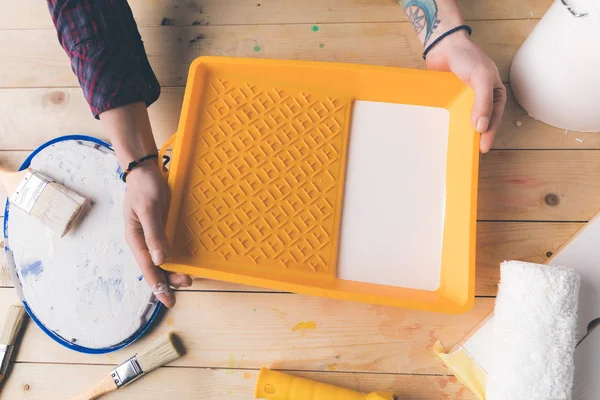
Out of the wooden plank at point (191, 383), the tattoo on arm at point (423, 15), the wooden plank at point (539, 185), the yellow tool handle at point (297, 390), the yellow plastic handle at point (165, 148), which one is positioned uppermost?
the tattoo on arm at point (423, 15)

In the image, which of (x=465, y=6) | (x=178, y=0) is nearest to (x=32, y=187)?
(x=178, y=0)

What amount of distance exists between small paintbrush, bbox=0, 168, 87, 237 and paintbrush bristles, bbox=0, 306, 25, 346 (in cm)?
12

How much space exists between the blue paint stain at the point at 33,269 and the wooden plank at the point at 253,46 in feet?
0.91

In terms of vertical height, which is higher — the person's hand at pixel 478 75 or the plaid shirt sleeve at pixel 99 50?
the plaid shirt sleeve at pixel 99 50

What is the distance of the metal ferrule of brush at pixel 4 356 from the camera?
552mm

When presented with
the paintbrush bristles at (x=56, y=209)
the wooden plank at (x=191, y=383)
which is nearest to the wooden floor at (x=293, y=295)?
the wooden plank at (x=191, y=383)

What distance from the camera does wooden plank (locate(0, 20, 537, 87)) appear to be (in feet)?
2.06

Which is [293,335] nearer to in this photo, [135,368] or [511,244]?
[135,368]

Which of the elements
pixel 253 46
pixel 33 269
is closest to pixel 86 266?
pixel 33 269

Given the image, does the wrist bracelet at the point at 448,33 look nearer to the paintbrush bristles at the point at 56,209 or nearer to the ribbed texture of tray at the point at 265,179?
the ribbed texture of tray at the point at 265,179

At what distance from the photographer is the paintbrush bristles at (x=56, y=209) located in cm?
56

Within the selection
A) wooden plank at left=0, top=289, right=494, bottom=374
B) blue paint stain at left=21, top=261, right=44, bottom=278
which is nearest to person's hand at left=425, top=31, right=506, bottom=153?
wooden plank at left=0, top=289, right=494, bottom=374

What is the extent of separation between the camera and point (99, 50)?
53 cm

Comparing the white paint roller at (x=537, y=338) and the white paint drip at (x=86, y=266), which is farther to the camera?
the white paint drip at (x=86, y=266)
